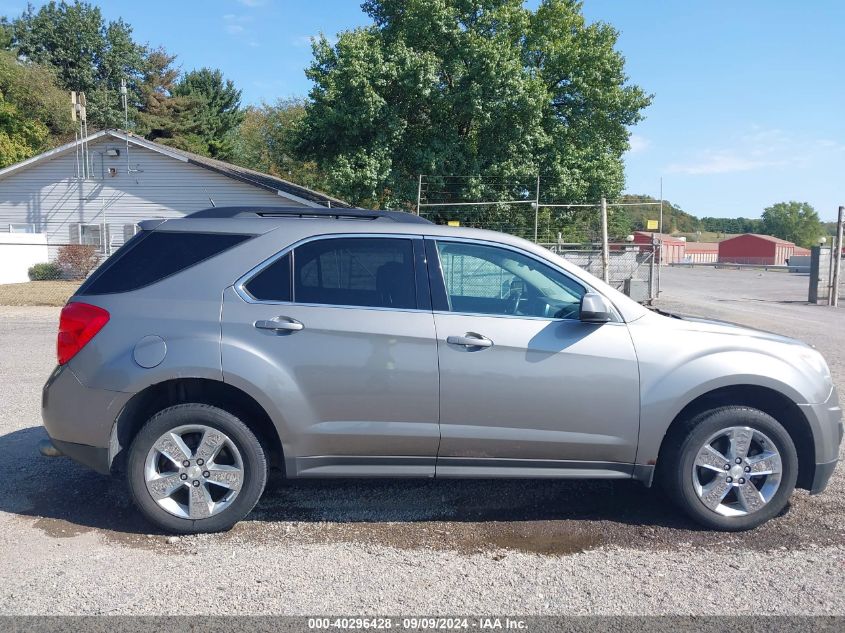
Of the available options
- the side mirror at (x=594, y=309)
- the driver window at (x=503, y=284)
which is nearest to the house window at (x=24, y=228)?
the driver window at (x=503, y=284)

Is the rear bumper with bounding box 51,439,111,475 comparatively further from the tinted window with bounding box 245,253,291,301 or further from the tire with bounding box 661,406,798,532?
the tire with bounding box 661,406,798,532

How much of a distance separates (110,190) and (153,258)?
26.0 metres

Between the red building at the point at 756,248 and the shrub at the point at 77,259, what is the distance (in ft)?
248

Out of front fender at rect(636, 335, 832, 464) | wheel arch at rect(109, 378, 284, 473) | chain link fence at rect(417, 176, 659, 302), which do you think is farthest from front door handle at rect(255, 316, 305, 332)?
chain link fence at rect(417, 176, 659, 302)

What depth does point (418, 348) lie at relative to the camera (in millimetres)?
4211

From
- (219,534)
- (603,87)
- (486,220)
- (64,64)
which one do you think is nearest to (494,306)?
(219,534)

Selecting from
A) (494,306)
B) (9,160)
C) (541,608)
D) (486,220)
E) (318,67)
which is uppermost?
(318,67)

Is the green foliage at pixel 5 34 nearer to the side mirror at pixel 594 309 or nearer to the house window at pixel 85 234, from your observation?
the house window at pixel 85 234

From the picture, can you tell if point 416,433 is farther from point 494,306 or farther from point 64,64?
point 64,64

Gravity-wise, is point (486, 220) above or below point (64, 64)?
below

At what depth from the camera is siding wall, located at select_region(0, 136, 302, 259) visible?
27.3 meters

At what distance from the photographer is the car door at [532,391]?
421 centimetres

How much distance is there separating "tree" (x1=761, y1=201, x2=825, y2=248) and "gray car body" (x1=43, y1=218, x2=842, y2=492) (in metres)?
135

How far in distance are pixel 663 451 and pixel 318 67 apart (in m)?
26.0
